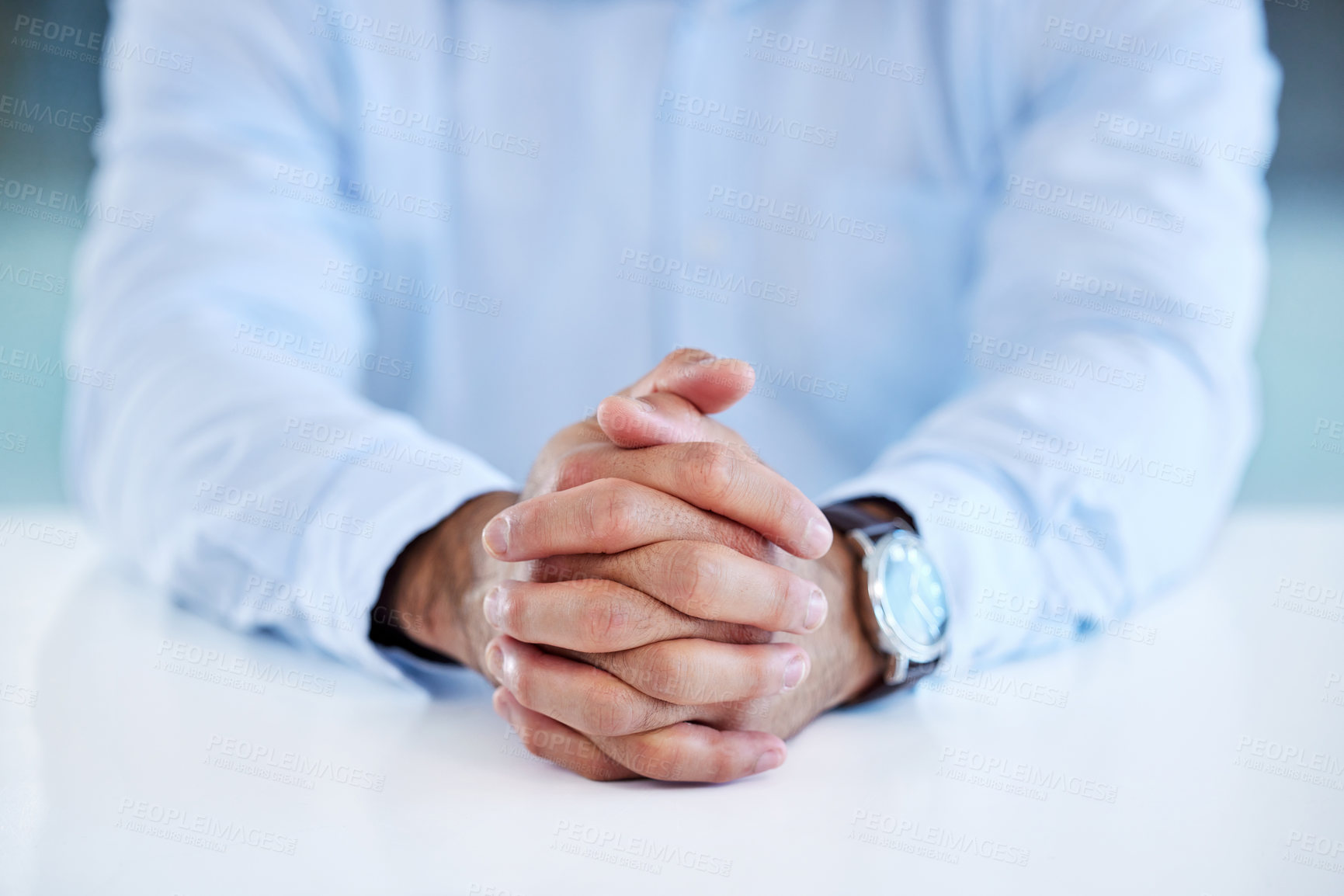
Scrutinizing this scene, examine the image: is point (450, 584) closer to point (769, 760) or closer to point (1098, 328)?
point (769, 760)

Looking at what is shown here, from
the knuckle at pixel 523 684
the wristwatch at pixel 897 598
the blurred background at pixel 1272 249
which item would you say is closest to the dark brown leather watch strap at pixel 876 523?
the wristwatch at pixel 897 598

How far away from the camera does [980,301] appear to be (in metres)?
1.02

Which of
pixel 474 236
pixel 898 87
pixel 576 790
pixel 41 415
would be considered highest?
pixel 898 87

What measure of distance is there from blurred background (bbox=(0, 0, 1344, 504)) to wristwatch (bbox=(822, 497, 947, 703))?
0.71 metres

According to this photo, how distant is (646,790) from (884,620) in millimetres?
206

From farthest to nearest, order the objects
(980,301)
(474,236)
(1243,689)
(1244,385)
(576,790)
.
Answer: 1. (474,236)
2. (980,301)
3. (1244,385)
4. (1243,689)
5. (576,790)

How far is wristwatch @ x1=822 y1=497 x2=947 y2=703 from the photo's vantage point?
635mm

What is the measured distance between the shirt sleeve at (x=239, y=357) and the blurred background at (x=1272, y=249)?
0.46ft

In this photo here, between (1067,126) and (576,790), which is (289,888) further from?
(1067,126)

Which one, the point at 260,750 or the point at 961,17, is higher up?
the point at 961,17

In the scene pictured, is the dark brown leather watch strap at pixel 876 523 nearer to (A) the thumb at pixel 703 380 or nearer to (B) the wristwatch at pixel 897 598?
(B) the wristwatch at pixel 897 598

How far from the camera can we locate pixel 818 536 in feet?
1.75

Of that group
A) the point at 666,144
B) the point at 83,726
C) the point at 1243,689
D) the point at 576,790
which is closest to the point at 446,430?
the point at 666,144

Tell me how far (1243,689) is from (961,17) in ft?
2.46
